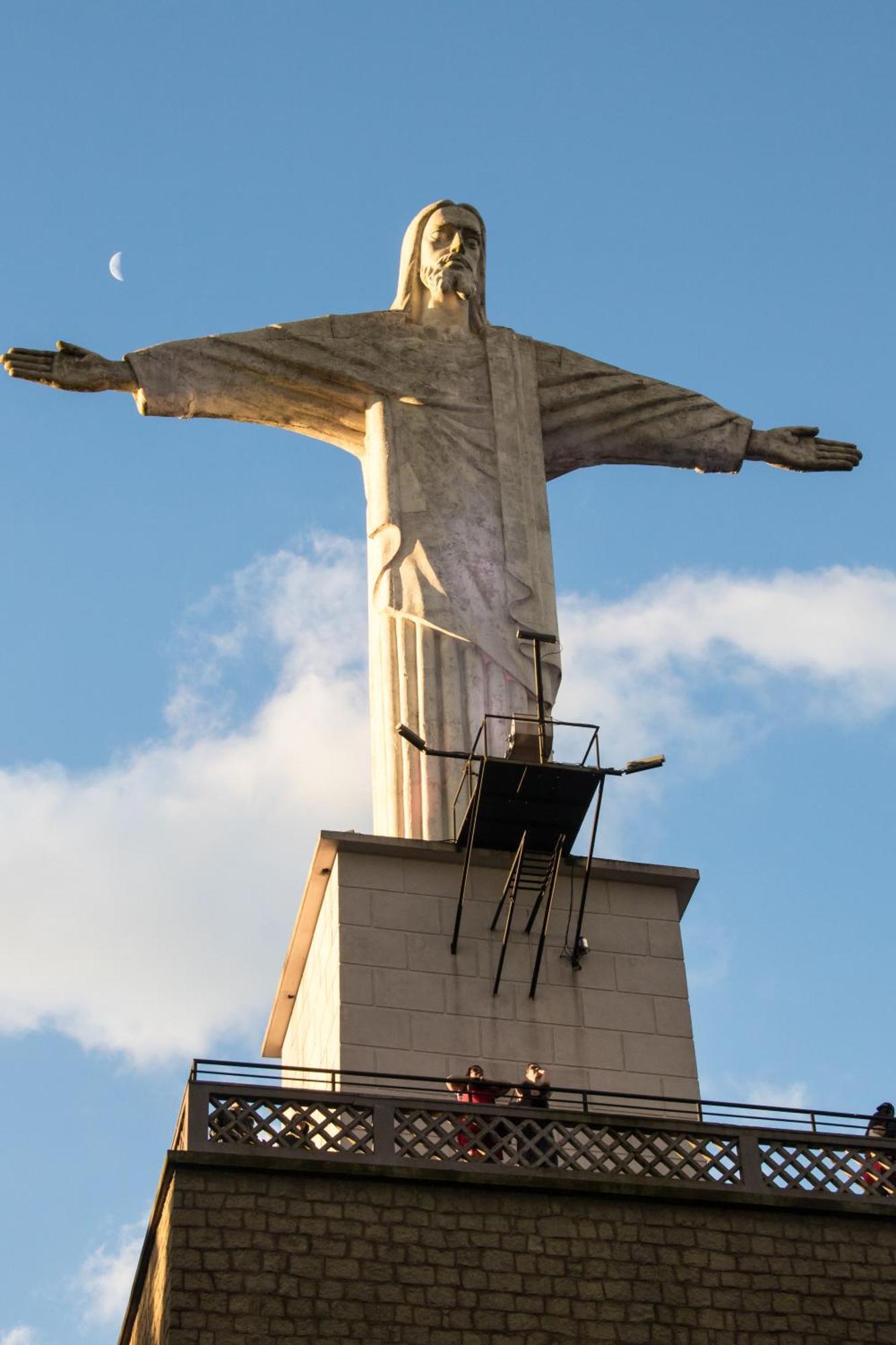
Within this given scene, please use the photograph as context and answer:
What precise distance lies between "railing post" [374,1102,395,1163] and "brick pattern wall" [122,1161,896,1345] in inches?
10.6

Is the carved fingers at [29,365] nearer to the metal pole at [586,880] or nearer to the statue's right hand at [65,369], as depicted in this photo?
the statue's right hand at [65,369]

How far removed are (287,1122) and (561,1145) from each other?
209cm

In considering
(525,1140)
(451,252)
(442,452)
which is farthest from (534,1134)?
(451,252)

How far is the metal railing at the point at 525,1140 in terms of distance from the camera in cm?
2030

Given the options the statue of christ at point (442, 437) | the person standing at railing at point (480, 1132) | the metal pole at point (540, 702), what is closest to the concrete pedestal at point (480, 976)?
the statue of christ at point (442, 437)

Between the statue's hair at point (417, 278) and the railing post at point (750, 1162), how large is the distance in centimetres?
982

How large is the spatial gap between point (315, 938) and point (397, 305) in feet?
23.2

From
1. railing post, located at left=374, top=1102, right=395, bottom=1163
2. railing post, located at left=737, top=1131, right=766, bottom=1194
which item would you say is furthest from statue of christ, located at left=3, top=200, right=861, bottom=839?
railing post, located at left=737, top=1131, right=766, bottom=1194

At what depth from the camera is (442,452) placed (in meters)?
26.5

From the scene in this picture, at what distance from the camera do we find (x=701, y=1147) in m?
21.1

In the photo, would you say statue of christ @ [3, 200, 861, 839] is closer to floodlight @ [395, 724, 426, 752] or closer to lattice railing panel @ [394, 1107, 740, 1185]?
floodlight @ [395, 724, 426, 752]

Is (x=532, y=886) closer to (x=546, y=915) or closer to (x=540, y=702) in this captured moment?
(x=546, y=915)

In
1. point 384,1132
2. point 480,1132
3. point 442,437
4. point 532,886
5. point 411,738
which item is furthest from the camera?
point 442,437

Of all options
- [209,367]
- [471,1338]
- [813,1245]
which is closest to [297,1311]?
[471,1338]
